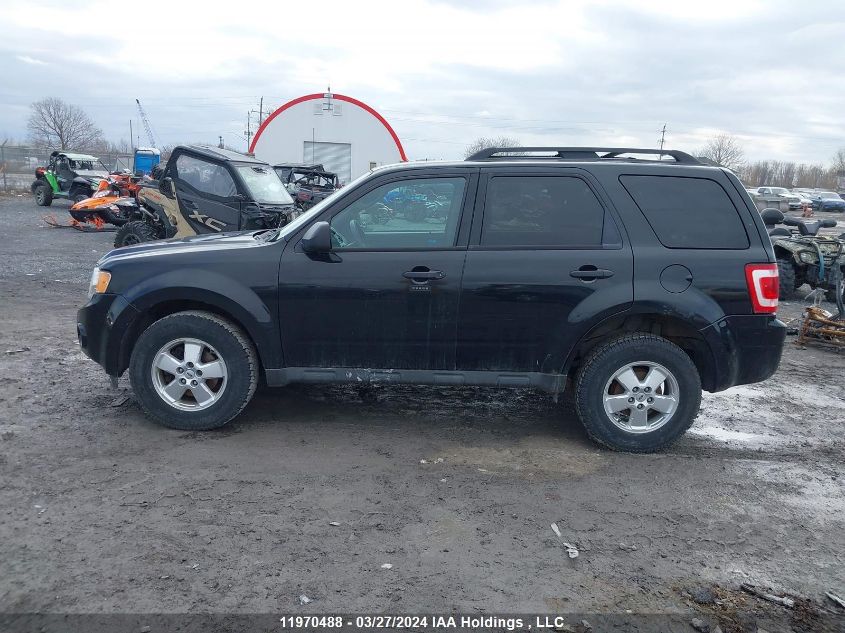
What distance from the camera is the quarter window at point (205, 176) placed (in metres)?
11.6

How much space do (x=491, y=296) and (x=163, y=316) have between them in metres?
2.35

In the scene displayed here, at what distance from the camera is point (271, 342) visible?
475cm

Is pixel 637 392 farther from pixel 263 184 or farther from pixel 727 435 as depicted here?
pixel 263 184

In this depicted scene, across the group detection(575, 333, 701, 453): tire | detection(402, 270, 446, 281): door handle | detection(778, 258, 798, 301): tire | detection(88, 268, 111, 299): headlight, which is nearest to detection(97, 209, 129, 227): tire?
detection(88, 268, 111, 299): headlight

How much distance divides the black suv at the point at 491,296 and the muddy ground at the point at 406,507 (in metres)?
0.45

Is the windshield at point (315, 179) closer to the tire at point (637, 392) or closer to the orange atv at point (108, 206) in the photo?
the orange atv at point (108, 206)

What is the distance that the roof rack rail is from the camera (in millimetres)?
5012

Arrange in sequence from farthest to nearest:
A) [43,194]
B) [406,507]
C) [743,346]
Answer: [43,194], [743,346], [406,507]

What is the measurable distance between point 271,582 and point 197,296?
7.37 feet

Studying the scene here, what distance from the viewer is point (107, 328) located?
485 centimetres

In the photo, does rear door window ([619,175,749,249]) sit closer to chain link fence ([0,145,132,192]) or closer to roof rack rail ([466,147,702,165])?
roof rack rail ([466,147,702,165])

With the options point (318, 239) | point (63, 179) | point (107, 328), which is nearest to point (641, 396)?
point (318, 239)

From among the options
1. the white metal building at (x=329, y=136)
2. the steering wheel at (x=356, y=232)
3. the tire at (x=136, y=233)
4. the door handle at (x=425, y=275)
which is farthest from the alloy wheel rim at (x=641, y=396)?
the white metal building at (x=329, y=136)

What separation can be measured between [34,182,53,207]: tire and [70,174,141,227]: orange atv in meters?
7.59
